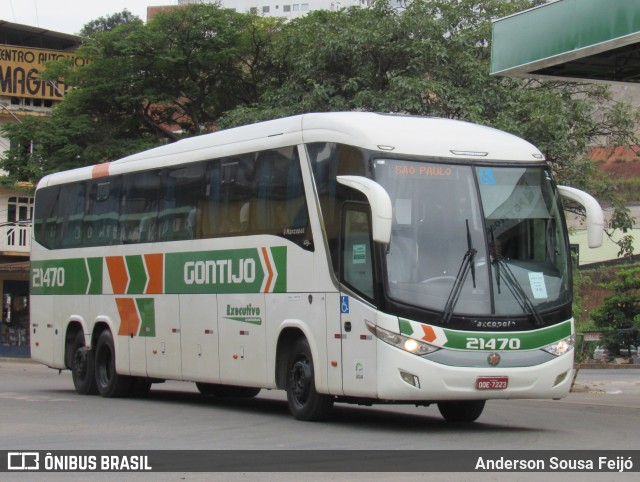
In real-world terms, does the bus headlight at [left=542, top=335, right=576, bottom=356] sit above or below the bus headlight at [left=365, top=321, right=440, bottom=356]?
below

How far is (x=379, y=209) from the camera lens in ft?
39.9

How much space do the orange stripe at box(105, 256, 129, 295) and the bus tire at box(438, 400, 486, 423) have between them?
6.42m

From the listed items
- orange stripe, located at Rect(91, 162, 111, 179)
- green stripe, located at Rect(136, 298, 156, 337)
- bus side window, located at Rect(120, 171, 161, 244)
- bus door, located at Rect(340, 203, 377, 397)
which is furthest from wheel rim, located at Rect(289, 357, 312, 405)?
orange stripe, located at Rect(91, 162, 111, 179)

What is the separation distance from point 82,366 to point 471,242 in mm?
9595

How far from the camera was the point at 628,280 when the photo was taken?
3844cm

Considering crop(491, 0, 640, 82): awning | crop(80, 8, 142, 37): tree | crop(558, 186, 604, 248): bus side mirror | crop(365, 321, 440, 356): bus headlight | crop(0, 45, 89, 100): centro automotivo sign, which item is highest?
crop(80, 8, 142, 37): tree

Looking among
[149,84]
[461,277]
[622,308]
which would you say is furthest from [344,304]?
[622,308]

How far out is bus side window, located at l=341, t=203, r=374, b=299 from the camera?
1293 cm

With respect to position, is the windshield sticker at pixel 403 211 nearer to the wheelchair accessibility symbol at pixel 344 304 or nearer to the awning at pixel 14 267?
the wheelchair accessibility symbol at pixel 344 304

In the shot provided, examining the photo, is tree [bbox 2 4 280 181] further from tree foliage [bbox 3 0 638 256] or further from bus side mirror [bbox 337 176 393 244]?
bus side mirror [bbox 337 176 393 244]

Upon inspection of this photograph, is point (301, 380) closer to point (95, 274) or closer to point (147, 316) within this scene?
point (147, 316)

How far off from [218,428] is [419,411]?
4471 mm

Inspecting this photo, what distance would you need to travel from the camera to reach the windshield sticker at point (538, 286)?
1318cm

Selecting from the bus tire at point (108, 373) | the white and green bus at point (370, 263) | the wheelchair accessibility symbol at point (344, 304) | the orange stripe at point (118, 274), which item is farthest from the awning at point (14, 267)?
the wheelchair accessibility symbol at point (344, 304)
